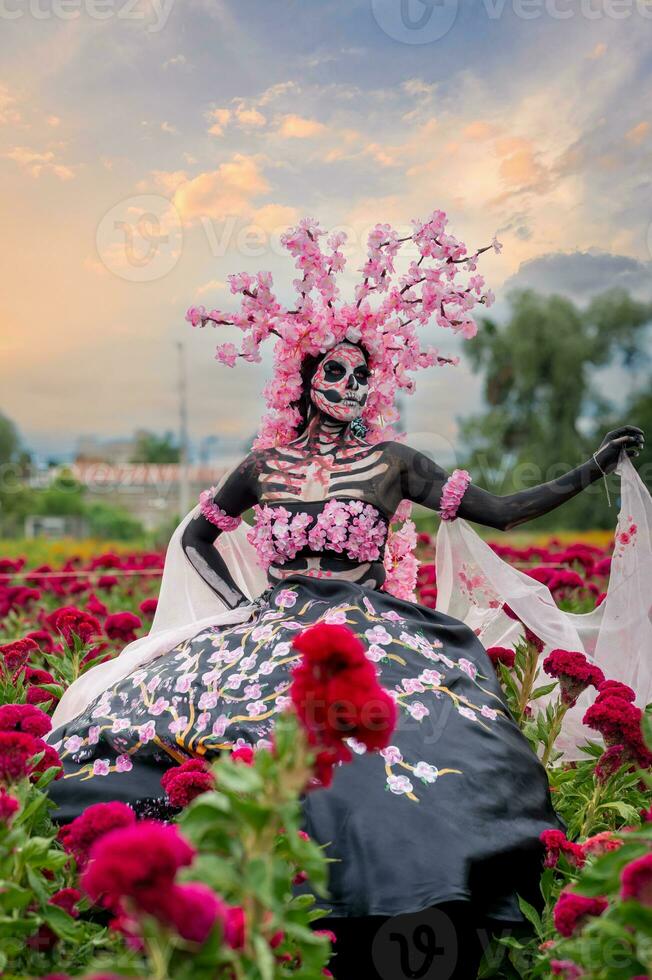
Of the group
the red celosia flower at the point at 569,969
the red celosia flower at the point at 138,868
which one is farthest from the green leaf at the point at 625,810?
the red celosia flower at the point at 138,868

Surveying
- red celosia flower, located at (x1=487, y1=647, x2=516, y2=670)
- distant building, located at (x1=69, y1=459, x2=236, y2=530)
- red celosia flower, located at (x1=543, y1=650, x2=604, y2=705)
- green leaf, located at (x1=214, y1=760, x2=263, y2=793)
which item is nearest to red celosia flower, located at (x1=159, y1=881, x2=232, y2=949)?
green leaf, located at (x1=214, y1=760, x2=263, y2=793)

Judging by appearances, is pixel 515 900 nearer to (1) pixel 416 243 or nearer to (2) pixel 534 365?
(1) pixel 416 243

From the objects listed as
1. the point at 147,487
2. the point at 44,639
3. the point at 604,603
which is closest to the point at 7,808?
the point at 604,603

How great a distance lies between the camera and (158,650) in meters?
3.34

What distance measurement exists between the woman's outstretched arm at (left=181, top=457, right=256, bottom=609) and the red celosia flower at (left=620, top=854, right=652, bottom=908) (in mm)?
2489

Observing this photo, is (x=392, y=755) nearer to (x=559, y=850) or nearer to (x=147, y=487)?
(x=559, y=850)

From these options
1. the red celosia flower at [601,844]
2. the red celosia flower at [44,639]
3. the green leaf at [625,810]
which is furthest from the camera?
the red celosia flower at [44,639]

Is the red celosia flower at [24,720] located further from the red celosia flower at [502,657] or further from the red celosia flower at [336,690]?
the red celosia flower at [502,657]

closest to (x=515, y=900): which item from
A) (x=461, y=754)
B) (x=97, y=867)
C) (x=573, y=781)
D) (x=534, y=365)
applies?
(x=461, y=754)

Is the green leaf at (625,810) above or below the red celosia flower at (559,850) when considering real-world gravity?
below

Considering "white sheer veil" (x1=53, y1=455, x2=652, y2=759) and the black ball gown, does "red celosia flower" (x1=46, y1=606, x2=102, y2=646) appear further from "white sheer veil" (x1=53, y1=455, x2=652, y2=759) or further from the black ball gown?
the black ball gown

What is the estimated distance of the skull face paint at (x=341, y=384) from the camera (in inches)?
140

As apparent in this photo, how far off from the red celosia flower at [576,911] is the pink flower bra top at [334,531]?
1851 millimetres

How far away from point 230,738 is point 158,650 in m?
0.79
